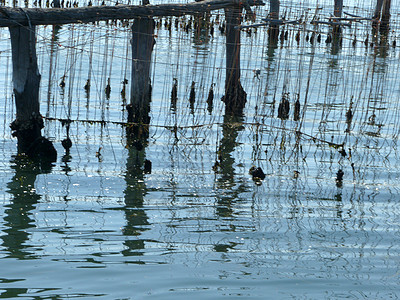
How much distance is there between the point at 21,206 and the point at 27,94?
5.71ft

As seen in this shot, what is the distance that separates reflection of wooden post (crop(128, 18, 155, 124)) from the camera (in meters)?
8.27

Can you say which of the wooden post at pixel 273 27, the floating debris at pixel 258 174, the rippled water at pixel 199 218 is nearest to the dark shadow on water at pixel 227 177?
the rippled water at pixel 199 218

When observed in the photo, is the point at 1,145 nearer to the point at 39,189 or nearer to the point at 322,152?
the point at 39,189

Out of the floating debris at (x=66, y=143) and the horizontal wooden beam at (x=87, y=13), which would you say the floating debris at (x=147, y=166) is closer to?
the floating debris at (x=66, y=143)

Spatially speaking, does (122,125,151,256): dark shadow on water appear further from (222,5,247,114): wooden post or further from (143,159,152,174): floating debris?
(222,5,247,114): wooden post

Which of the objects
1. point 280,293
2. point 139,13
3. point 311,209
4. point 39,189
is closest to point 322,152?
point 311,209

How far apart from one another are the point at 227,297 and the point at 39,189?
284cm

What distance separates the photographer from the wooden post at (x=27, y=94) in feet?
22.7

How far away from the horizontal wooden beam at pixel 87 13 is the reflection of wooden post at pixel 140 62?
1.11ft

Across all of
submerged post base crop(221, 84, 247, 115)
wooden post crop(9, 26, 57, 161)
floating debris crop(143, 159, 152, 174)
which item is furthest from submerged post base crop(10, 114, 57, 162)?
submerged post base crop(221, 84, 247, 115)

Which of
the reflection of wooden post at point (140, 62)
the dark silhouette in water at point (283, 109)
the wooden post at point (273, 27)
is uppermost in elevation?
the wooden post at point (273, 27)

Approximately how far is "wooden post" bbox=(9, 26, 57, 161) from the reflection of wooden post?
1.49m

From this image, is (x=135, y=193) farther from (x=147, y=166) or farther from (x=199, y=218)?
(x=199, y=218)

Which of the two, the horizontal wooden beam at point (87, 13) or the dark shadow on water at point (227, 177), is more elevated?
the horizontal wooden beam at point (87, 13)
